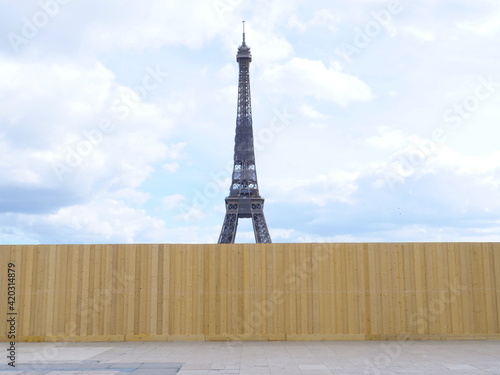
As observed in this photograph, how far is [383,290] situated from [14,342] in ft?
33.8

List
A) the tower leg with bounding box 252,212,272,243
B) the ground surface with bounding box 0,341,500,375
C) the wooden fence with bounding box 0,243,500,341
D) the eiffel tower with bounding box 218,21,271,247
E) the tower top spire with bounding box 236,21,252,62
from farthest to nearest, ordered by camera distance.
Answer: the tower top spire with bounding box 236,21,252,62, the eiffel tower with bounding box 218,21,271,247, the tower leg with bounding box 252,212,272,243, the wooden fence with bounding box 0,243,500,341, the ground surface with bounding box 0,341,500,375

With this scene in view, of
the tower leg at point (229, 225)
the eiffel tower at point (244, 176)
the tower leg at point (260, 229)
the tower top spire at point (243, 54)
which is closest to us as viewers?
the tower leg at point (260, 229)

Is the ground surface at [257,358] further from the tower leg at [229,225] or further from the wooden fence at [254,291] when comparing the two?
the tower leg at [229,225]

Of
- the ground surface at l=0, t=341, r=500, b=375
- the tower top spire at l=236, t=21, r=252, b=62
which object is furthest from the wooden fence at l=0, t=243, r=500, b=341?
the tower top spire at l=236, t=21, r=252, b=62

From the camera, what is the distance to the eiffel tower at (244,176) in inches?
1881

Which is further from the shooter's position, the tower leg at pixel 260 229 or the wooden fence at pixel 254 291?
the tower leg at pixel 260 229

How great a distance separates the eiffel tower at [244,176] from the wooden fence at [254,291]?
32.9 meters

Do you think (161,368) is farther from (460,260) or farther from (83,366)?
(460,260)

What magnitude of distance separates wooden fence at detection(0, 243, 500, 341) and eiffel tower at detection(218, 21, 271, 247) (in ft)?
108

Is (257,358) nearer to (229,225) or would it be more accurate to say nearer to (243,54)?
(229,225)

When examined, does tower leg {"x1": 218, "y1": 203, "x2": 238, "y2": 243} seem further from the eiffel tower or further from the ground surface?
the ground surface

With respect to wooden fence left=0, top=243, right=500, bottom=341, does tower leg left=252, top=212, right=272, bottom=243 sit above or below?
above

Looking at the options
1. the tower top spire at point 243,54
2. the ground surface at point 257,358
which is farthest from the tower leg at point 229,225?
the ground surface at point 257,358

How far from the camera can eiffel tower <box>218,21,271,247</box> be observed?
47.8m
